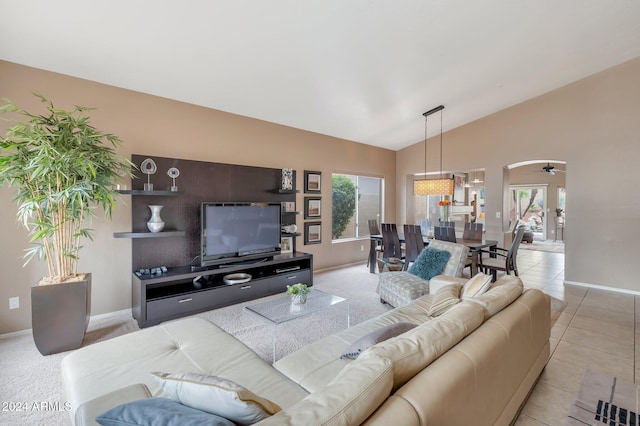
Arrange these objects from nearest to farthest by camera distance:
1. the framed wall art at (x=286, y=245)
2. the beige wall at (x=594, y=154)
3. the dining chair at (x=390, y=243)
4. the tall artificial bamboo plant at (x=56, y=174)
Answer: the tall artificial bamboo plant at (x=56, y=174)
the beige wall at (x=594, y=154)
the framed wall art at (x=286, y=245)
the dining chair at (x=390, y=243)

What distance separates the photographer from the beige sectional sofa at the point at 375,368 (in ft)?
3.24

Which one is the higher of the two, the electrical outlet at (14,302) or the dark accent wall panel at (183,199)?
the dark accent wall panel at (183,199)

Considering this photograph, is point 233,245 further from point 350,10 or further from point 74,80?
point 350,10

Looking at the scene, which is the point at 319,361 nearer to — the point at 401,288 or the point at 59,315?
the point at 401,288

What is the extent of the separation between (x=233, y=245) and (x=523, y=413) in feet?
11.5

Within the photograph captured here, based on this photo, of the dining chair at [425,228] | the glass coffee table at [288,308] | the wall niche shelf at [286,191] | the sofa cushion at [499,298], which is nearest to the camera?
the sofa cushion at [499,298]

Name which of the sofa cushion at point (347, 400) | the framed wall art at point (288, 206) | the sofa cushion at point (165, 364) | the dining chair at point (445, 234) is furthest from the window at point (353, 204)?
the sofa cushion at point (347, 400)

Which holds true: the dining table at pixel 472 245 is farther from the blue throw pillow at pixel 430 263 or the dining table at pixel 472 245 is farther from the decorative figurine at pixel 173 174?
the decorative figurine at pixel 173 174

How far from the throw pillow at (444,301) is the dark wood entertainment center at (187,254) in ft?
8.15

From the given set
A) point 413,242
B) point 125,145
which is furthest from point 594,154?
point 125,145

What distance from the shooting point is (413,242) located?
4930 millimetres

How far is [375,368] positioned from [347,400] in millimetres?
187

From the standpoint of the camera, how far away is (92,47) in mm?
2922

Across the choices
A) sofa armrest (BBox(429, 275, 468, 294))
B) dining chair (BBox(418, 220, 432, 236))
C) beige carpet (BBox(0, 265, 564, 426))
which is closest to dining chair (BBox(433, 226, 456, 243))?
dining chair (BBox(418, 220, 432, 236))
